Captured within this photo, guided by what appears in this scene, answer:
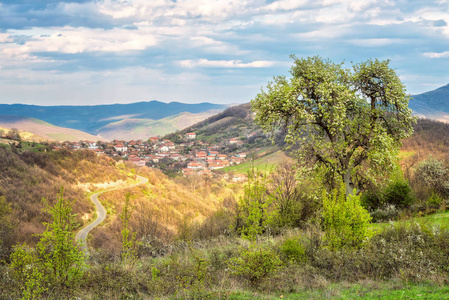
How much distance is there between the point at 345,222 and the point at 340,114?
5647 millimetres

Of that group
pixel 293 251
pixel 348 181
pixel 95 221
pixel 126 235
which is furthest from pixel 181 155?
pixel 126 235

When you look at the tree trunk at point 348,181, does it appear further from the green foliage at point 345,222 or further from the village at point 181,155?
the village at point 181,155

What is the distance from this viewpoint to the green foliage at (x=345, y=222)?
11422mm

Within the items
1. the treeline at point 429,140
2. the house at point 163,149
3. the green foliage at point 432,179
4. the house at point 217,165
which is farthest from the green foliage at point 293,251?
the house at point 163,149

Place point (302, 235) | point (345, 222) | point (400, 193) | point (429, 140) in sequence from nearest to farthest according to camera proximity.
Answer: point (345, 222) → point (302, 235) → point (400, 193) → point (429, 140)

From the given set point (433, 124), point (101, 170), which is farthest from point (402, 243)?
point (433, 124)

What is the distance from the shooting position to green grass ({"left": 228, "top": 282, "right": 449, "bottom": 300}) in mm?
8070

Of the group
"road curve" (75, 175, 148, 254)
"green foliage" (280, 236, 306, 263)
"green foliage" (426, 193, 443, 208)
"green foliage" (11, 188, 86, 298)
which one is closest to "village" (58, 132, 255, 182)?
"road curve" (75, 175, 148, 254)

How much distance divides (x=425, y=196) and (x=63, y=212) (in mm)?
25116

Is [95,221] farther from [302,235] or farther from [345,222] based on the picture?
[345,222]

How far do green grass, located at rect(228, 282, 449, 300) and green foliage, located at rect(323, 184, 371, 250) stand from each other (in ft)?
7.53

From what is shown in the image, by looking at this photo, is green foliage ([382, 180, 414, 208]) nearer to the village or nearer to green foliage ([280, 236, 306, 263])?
green foliage ([280, 236, 306, 263])

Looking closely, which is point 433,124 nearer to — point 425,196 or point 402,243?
point 425,196

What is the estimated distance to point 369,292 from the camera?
28.4 ft
